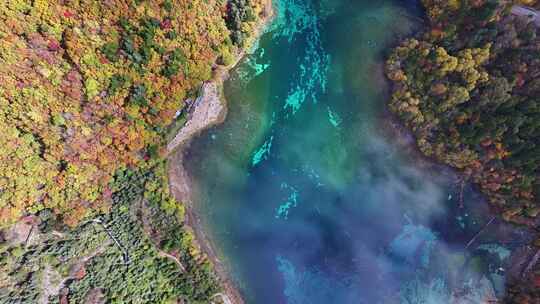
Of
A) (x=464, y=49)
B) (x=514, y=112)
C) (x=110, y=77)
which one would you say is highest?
(x=110, y=77)

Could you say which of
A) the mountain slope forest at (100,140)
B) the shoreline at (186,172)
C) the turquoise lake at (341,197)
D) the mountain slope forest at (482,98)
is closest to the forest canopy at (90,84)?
the mountain slope forest at (100,140)

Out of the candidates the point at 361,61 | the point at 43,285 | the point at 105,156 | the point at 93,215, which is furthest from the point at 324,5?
the point at 43,285

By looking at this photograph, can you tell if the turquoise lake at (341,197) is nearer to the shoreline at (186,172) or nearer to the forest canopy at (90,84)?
the shoreline at (186,172)

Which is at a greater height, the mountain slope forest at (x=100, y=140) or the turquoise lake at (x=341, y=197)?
the mountain slope forest at (x=100, y=140)

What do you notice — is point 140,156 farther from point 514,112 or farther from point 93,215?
point 514,112

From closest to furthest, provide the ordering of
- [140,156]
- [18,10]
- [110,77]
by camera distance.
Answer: [18,10] → [110,77] → [140,156]
